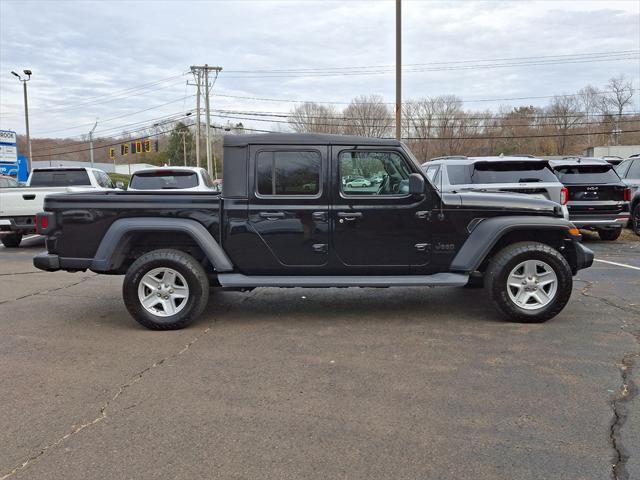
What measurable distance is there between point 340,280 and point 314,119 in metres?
49.7

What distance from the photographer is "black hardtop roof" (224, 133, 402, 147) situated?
555cm

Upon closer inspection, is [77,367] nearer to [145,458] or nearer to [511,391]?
[145,458]

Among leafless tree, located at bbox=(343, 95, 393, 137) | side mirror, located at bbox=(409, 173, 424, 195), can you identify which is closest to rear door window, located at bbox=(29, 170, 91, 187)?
side mirror, located at bbox=(409, 173, 424, 195)

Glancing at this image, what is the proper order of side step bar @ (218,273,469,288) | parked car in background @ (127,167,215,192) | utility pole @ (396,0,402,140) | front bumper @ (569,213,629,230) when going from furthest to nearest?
utility pole @ (396,0,402,140)
front bumper @ (569,213,629,230)
parked car in background @ (127,167,215,192)
side step bar @ (218,273,469,288)

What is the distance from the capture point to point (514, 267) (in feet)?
17.9

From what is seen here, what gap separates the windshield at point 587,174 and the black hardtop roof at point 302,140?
7.44 meters

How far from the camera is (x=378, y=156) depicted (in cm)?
560

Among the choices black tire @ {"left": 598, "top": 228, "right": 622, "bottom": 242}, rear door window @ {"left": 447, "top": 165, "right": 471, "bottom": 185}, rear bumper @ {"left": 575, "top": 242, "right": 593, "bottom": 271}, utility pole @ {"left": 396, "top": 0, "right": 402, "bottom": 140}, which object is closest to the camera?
rear bumper @ {"left": 575, "top": 242, "right": 593, "bottom": 271}

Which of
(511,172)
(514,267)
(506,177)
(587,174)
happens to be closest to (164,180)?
(506,177)

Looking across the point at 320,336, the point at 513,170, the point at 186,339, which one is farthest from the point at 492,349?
the point at 513,170

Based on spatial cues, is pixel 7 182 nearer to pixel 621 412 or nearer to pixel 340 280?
pixel 340 280

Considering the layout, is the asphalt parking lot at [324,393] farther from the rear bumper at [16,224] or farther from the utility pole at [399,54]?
the utility pole at [399,54]

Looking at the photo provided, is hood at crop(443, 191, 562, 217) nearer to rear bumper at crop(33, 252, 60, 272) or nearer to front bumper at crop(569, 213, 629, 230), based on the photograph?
rear bumper at crop(33, 252, 60, 272)

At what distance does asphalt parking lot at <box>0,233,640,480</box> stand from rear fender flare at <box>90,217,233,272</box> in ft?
2.32
